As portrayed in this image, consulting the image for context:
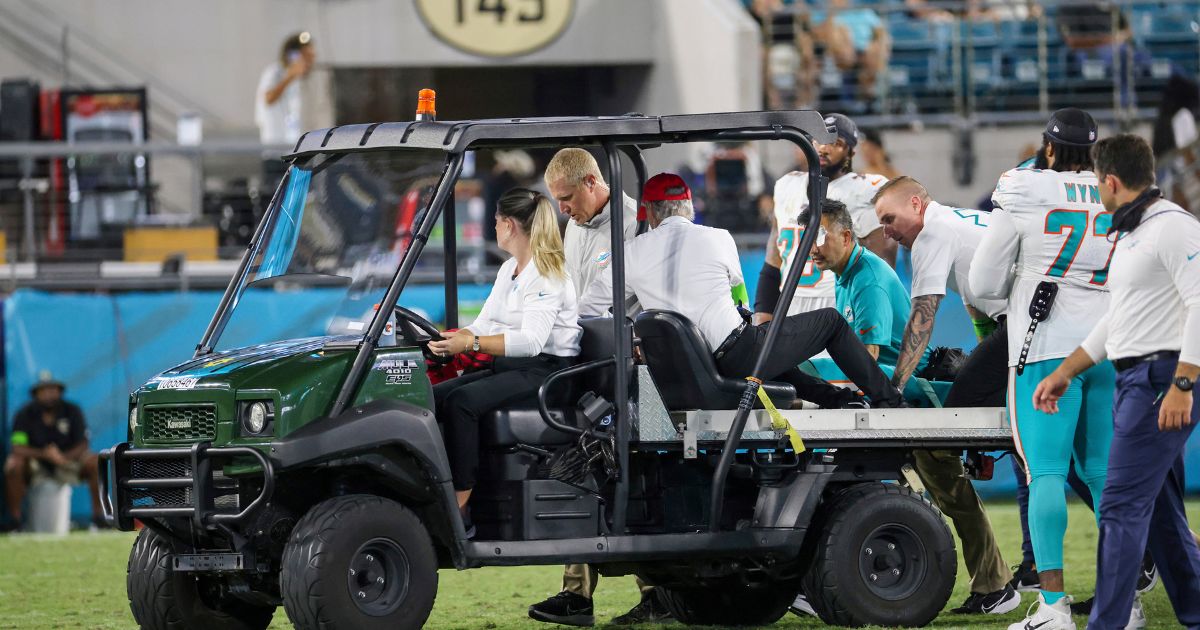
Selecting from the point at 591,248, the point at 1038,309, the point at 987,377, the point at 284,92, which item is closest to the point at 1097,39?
the point at 284,92

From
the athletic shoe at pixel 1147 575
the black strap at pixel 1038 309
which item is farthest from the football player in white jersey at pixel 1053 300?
the athletic shoe at pixel 1147 575

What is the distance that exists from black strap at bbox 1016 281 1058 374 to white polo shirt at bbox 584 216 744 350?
1.18m

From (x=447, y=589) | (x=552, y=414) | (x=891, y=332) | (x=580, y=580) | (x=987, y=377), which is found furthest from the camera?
(x=447, y=589)

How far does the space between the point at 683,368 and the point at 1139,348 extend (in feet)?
6.30

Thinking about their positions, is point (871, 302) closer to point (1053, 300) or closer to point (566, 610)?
point (1053, 300)

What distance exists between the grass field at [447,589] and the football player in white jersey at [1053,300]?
2.69 ft

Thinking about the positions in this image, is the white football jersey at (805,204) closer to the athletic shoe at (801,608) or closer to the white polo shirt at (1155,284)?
the athletic shoe at (801,608)

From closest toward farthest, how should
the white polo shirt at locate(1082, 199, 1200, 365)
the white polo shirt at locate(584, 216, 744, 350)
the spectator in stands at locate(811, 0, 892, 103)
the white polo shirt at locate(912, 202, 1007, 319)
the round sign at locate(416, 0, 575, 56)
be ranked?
the white polo shirt at locate(1082, 199, 1200, 365), the white polo shirt at locate(584, 216, 744, 350), the white polo shirt at locate(912, 202, 1007, 319), the spectator in stands at locate(811, 0, 892, 103), the round sign at locate(416, 0, 575, 56)

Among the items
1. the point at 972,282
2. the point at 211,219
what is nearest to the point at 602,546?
the point at 972,282

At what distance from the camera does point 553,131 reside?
723cm

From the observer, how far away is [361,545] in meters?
6.75

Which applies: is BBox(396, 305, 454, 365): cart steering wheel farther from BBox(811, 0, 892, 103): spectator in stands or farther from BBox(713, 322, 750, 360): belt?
BBox(811, 0, 892, 103): spectator in stands

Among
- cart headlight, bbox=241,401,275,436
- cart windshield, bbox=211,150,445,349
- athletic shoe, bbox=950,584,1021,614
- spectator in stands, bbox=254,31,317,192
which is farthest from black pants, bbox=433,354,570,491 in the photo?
spectator in stands, bbox=254,31,317,192

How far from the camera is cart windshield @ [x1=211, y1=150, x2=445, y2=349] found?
7.18 meters
